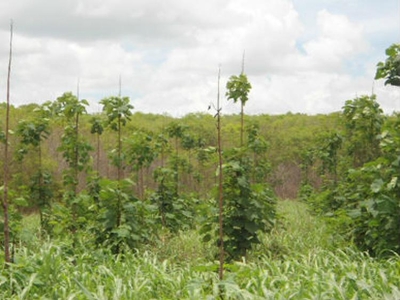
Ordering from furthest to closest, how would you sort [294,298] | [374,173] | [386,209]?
[374,173], [386,209], [294,298]

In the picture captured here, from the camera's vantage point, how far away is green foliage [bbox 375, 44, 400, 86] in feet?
19.5

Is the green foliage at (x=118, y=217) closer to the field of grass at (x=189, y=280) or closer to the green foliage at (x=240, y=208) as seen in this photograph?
the field of grass at (x=189, y=280)

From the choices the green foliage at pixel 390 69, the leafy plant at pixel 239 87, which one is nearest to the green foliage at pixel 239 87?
the leafy plant at pixel 239 87

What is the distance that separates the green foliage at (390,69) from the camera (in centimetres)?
596

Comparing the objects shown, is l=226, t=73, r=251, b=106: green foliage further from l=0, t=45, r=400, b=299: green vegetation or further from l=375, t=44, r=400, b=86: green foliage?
l=375, t=44, r=400, b=86: green foliage

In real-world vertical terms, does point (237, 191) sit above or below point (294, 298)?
above

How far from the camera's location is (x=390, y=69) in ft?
19.7

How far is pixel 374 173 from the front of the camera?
619 centimetres

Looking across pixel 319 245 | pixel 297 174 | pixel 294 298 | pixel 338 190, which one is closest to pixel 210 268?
pixel 294 298

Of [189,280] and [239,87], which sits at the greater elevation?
[239,87]

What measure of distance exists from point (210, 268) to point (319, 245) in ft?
13.7

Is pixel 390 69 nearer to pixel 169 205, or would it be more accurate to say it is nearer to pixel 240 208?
pixel 240 208

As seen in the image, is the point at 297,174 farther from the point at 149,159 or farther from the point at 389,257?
the point at 389,257

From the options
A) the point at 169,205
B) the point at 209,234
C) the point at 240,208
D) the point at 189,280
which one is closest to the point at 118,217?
the point at 209,234
